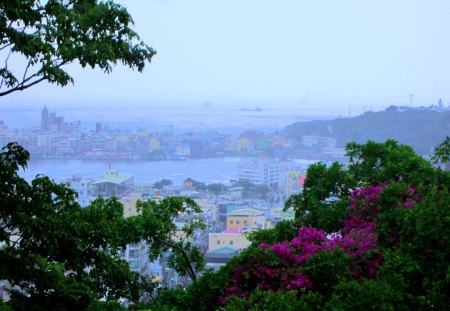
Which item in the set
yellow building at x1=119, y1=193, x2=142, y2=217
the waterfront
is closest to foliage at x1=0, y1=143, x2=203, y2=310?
yellow building at x1=119, y1=193, x2=142, y2=217

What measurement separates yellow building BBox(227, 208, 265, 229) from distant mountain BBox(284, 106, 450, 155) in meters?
2.38

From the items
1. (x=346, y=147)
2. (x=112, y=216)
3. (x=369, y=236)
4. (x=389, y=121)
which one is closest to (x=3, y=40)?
(x=112, y=216)

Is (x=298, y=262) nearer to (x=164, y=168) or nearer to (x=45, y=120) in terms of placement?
(x=164, y=168)

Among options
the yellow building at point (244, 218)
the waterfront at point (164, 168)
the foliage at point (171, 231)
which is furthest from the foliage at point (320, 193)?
the waterfront at point (164, 168)

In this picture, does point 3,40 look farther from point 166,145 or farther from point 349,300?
point 166,145

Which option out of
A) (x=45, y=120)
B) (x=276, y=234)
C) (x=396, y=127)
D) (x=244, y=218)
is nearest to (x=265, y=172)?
(x=396, y=127)

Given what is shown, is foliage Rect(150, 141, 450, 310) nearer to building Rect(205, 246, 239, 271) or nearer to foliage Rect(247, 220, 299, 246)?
foliage Rect(247, 220, 299, 246)

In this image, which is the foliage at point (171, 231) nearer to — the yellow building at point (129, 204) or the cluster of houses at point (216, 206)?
the cluster of houses at point (216, 206)

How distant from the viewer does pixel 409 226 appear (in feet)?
13.6

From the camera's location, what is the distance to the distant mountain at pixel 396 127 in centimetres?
1013

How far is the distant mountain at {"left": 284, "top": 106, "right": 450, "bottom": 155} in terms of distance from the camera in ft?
33.2

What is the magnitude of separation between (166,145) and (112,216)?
740 centimetres

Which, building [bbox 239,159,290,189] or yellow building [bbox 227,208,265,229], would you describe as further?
building [bbox 239,159,290,189]

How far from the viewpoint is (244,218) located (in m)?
8.26
